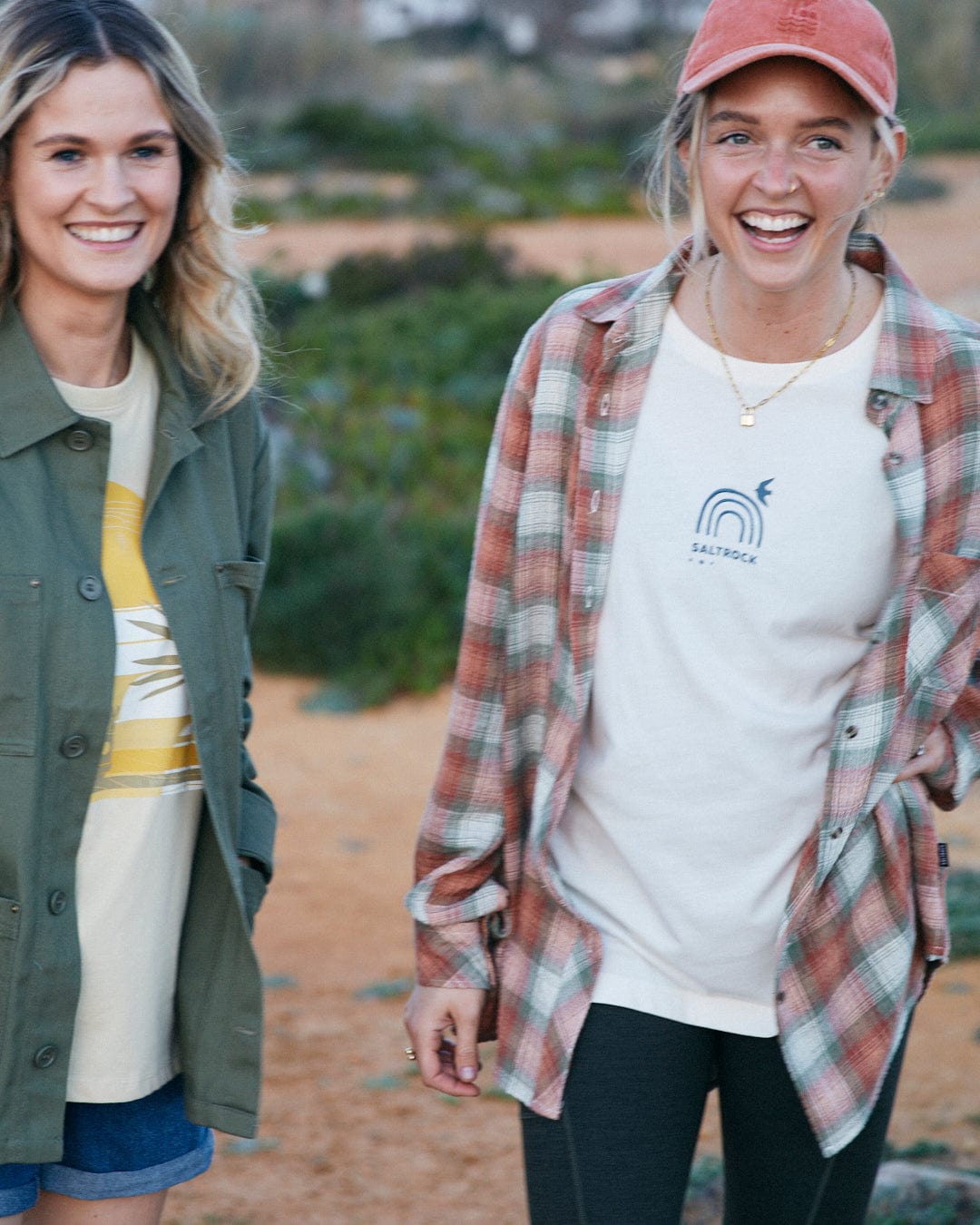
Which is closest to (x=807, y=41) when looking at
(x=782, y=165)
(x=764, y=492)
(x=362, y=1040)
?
(x=782, y=165)

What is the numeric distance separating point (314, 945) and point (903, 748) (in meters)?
3.72

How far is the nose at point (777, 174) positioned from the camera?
6.66 feet

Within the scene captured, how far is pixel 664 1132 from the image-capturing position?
6.97 ft

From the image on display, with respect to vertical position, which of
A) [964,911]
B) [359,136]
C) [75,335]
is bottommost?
[964,911]

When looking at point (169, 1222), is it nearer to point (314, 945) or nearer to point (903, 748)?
point (314, 945)

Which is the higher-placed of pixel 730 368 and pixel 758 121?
pixel 758 121

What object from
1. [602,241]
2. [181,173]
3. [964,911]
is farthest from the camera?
[602,241]

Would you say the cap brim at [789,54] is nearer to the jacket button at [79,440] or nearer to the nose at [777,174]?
the nose at [777,174]

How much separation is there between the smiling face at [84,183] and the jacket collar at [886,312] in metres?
0.59

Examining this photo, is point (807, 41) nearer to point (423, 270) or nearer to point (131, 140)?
point (131, 140)

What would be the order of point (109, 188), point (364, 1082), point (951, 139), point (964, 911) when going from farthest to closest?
point (951, 139), point (964, 911), point (364, 1082), point (109, 188)

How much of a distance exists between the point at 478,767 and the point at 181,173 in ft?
3.01

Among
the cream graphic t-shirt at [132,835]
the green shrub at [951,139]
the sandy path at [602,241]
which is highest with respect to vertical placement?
the green shrub at [951,139]

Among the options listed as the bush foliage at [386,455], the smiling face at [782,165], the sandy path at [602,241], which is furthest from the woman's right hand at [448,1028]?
the sandy path at [602,241]
